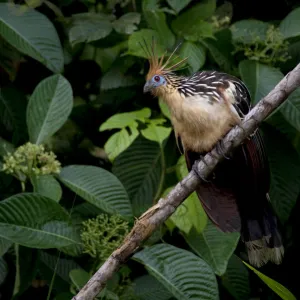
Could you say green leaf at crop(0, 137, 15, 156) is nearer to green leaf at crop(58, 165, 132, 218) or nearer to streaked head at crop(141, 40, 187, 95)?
green leaf at crop(58, 165, 132, 218)

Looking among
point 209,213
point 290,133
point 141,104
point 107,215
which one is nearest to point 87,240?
point 107,215

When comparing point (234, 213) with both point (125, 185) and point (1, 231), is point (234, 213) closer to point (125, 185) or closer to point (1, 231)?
point (125, 185)

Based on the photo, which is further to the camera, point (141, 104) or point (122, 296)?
point (141, 104)

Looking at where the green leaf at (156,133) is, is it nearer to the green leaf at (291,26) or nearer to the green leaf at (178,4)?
the green leaf at (178,4)

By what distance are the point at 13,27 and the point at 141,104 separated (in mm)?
665

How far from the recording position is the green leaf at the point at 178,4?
137 inches

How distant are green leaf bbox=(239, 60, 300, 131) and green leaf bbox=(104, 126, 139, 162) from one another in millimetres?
523

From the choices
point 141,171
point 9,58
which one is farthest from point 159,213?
point 9,58

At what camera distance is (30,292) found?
3818 mm

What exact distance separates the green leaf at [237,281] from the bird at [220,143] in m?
0.42

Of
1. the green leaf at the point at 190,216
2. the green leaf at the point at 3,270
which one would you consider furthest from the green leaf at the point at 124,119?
the green leaf at the point at 3,270

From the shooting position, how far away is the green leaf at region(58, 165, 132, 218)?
310 cm

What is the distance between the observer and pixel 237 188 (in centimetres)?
313

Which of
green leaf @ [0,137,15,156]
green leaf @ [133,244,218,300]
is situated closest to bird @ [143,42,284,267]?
green leaf @ [133,244,218,300]
